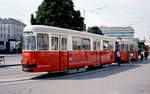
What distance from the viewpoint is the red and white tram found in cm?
1312

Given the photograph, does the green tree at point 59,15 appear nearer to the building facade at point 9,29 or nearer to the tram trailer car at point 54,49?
the tram trailer car at point 54,49

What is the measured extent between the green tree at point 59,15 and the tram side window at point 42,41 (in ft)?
85.1

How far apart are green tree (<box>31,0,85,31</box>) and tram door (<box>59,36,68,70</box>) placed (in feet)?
80.4

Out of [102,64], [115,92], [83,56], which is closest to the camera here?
[115,92]

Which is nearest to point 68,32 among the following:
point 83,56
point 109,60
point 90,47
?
point 83,56

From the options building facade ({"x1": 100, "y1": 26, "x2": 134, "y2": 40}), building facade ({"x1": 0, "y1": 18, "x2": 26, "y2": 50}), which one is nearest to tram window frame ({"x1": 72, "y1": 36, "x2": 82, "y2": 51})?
building facade ({"x1": 0, "y1": 18, "x2": 26, "y2": 50})

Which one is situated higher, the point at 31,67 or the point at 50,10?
the point at 50,10

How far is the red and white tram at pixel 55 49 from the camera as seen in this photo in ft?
43.1

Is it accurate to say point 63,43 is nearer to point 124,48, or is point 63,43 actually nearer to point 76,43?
point 76,43

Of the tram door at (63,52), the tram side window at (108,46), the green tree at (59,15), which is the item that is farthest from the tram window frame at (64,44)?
the green tree at (59,15)

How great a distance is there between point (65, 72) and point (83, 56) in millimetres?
2167

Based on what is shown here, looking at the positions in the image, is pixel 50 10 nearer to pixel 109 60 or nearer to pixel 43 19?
pixel 43 19

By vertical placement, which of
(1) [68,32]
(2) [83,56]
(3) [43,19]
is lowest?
(2) [83,56]

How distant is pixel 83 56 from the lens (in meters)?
17.7
